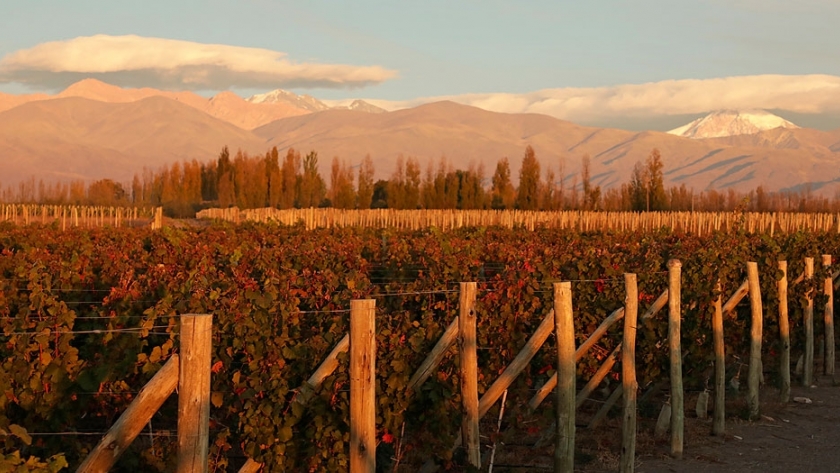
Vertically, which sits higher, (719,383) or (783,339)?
(783,339)

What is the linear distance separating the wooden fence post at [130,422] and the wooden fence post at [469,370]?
266cm

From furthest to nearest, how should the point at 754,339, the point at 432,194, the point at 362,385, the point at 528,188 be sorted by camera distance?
the point at 432,194, the point at 528,188, the point at 754,339, the point at 362,385

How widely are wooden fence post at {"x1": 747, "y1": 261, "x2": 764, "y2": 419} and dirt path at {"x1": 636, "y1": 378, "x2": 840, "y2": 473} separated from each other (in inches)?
10.1

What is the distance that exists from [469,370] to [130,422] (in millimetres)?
3017

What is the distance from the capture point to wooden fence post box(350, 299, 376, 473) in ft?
21.1

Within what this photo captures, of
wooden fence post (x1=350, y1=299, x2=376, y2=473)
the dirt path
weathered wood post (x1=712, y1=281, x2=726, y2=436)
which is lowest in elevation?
the dirt path

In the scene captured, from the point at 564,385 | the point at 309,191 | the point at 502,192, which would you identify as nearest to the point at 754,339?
the point at 564,385

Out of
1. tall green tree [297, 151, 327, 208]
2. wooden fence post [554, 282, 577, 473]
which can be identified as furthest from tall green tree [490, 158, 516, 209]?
wooden fence post [554, 282, 577, 473]

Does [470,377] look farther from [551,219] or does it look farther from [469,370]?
[551,219]

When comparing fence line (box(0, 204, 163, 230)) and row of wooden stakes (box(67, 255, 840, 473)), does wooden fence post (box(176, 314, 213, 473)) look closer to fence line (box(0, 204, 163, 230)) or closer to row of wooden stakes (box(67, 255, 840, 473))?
row of wooden stakes (box(67, 255, 840, 473))

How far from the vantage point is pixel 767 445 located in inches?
439

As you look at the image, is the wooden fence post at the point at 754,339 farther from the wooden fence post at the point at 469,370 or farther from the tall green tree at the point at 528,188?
the tall green tree at the point at 528,188

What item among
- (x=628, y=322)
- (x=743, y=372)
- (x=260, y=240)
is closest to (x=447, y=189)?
(x=260, y=240)

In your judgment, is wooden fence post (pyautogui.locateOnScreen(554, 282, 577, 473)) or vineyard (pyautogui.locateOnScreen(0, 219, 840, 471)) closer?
vineyard (pyautogui.locateOnScreen(0, 219, 840, 471))
